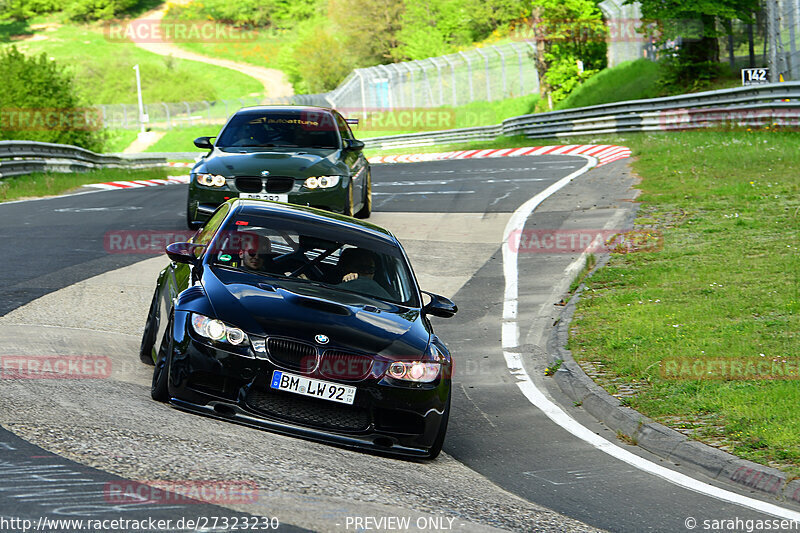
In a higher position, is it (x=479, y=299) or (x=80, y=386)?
(x=80, y=386)

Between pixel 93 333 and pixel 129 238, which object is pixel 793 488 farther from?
pixel 129 238

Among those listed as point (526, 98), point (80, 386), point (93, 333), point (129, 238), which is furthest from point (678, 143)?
point (526, 98)

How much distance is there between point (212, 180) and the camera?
13961 mm

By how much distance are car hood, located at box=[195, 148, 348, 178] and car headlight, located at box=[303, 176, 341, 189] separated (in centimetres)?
6

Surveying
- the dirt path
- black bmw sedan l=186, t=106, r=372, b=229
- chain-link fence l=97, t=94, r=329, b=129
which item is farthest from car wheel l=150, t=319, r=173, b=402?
the dirt path

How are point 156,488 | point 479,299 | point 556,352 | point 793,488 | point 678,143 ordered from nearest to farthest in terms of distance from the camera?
point 156,488, point 793,488, point 556,352, point 479,299, point 678,143

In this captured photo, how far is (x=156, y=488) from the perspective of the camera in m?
4.96

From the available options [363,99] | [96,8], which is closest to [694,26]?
[363,99]

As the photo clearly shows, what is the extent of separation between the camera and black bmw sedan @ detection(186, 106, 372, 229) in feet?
45.8

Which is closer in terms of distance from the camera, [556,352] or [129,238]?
[556,352]

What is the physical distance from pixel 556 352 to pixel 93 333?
14.5ft

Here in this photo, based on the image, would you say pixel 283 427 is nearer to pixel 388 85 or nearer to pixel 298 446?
pixel 298 446

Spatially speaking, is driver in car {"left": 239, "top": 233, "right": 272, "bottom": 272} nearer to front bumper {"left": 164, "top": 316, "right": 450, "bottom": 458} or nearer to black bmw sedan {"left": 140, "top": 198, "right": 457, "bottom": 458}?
black bmw sedan {"left": 140, "top": 198, "right": 457, "bottom": 458}

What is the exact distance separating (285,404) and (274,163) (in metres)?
8.14
